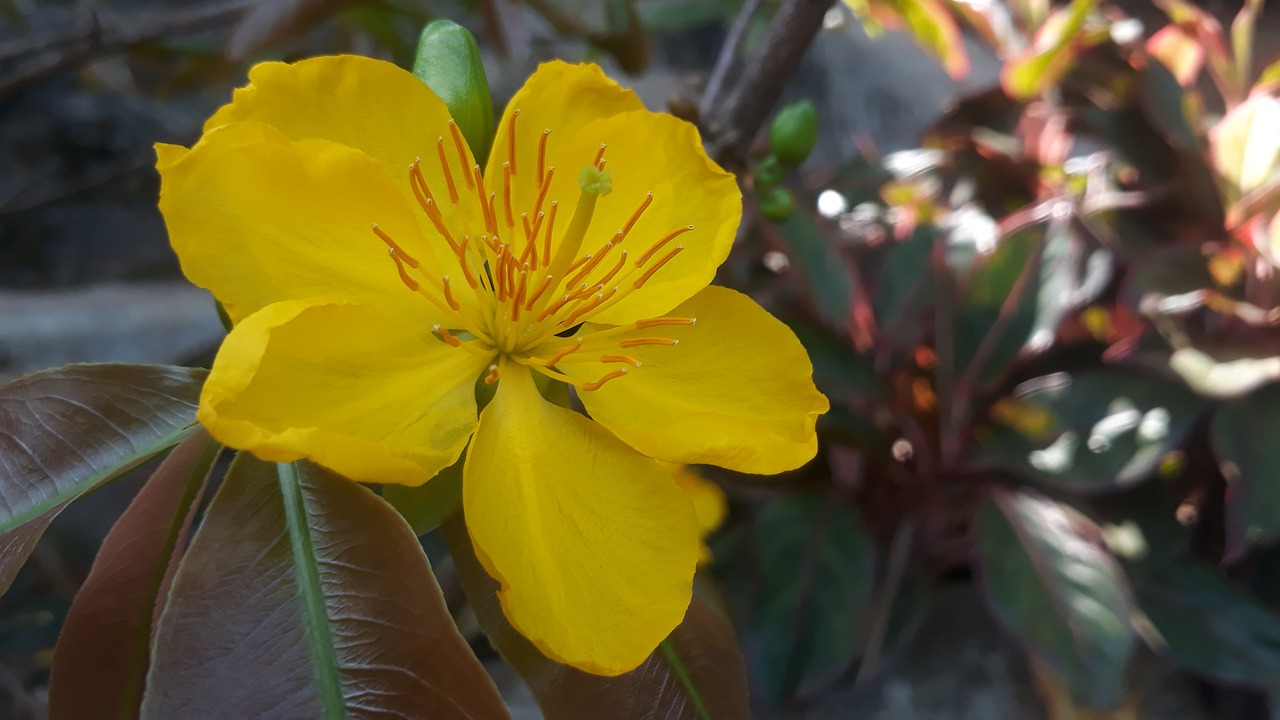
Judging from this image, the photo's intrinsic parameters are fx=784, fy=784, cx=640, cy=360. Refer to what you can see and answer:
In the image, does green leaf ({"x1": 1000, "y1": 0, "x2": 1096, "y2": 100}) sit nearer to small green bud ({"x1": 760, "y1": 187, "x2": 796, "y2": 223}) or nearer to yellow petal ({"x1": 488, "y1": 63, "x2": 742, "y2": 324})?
small green bud ({"x1": 760, "y1": 187, "x2": 796, "y2": 223})

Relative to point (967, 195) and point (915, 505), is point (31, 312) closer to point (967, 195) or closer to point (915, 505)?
point (915, 505)

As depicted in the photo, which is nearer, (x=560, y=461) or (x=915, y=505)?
(x=560, y=461)

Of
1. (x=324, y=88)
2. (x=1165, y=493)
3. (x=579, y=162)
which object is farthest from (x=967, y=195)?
(x=324, y=88)

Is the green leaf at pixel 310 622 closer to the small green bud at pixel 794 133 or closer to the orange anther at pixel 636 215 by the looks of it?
the orange anther at pixel 636 215

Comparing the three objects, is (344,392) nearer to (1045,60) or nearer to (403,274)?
(403,274)

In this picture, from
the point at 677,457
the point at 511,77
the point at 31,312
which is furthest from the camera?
the point at 31,312

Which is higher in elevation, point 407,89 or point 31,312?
point 407,89

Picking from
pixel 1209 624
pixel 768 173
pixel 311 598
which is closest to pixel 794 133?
pixel 768 173
